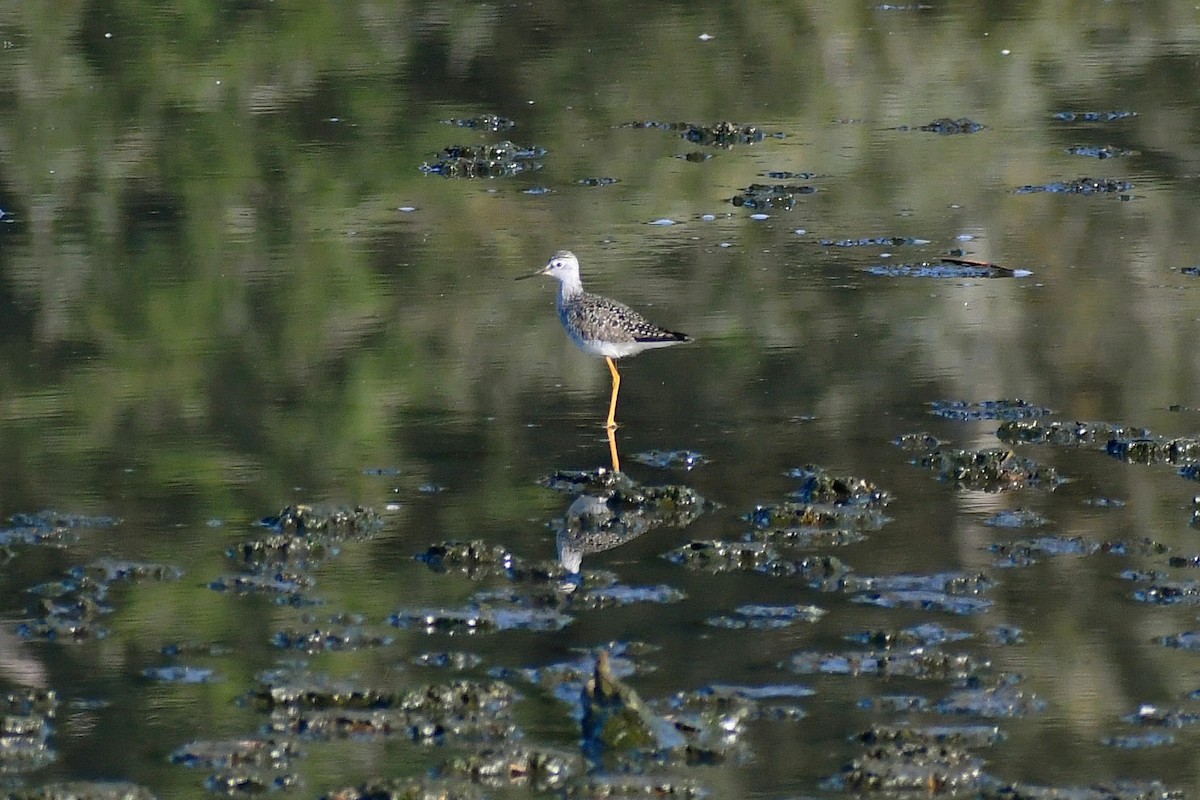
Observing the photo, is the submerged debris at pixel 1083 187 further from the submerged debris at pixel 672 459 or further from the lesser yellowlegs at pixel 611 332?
the submerged debris at pixel 672 459

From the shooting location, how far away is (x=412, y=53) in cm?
1792

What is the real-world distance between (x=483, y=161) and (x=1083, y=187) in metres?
4.15

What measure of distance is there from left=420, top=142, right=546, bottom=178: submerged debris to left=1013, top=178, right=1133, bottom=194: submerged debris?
3.47 meters

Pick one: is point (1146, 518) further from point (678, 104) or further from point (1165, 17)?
point (1165, 17)

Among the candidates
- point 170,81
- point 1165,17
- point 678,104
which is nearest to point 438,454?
point 678,104

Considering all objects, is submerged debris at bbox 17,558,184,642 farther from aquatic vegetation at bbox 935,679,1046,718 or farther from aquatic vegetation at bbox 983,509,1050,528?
aquatic vegetation at bbox 983,509,1050,528

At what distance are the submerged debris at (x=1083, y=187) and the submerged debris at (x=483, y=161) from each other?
3.47 m

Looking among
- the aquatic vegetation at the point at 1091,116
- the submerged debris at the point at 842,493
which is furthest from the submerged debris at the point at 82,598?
the aquatic vegetation at the point at 1091,116

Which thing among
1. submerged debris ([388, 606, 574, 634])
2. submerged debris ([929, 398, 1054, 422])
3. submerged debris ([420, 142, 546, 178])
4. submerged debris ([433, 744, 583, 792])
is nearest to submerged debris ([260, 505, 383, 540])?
submerged debris ([388, 606, 574, 634])

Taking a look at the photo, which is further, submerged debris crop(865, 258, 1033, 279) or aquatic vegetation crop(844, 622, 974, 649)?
submerged debris crop(865, 258, 1033, 279)

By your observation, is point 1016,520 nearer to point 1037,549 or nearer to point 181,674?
point 1037,549

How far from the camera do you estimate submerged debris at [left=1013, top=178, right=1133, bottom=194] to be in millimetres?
12781

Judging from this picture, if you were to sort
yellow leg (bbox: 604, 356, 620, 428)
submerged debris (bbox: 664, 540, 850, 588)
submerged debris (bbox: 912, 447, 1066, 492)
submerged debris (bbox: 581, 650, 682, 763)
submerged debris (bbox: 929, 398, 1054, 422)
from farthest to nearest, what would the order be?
yellow leg (bbox: 604, 356, 620, 428), submerged debris (bbox: 929, 398, 1054, 422), submerged debris (bbox: 912, 447, 1066, 492), submerged debris (bbox: 664, 540, 850, 588), submerged debris (bbox: 581, 650, 682, 763)

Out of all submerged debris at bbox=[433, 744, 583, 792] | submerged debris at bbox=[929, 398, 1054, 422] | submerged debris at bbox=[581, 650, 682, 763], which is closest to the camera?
submerged debris at bbox=[433, 744, 583, 792]
